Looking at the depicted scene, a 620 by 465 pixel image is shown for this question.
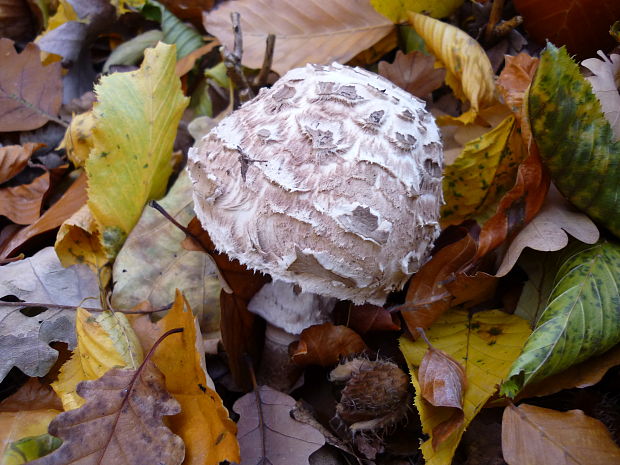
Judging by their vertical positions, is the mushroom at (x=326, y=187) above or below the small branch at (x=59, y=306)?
above

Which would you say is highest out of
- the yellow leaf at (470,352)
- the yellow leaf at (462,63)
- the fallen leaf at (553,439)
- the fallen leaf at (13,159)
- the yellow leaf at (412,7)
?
the yellow leaf at (412,7)

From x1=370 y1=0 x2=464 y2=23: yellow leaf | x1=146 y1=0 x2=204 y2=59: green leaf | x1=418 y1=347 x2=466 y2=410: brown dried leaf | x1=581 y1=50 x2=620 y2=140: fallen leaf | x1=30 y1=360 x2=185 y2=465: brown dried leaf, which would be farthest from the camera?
x1=146 y1=0 x2=204 y2=59: green leaf

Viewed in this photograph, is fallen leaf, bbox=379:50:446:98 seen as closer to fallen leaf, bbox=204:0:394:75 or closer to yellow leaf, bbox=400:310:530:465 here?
fallen leaf, bbox=204:0:394:75

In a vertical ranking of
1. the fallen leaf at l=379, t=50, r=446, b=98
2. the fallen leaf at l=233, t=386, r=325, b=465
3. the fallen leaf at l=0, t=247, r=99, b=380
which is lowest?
the fallen leaf at l=233, t=386, r=325, b=465

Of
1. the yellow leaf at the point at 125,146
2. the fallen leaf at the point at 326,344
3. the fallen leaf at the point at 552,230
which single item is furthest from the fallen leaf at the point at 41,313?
the fallen leaf at the point at 552,230

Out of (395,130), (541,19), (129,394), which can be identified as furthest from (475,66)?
(129,394)

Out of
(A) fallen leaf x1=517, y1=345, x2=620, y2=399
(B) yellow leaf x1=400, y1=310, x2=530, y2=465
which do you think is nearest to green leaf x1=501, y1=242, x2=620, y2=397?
(A) fallen leaf x1=517, y1=345, x2=620, y2=399

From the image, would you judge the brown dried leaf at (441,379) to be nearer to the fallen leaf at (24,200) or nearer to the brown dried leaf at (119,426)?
the brown dried leaf at (119,426)
